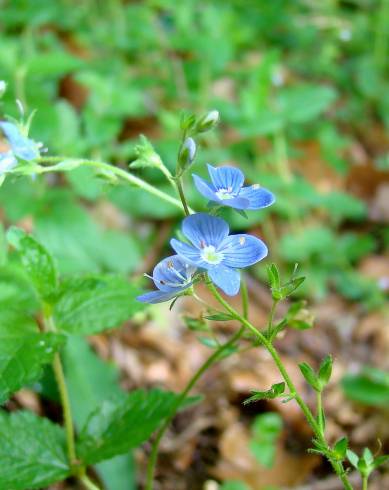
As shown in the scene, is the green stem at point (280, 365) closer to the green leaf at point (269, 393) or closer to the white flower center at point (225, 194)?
the green leaf at point (269, 393)

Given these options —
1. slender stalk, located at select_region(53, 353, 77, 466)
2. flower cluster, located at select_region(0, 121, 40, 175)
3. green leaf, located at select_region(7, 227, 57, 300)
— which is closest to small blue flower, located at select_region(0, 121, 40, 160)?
flower cluster, located at select_region(0, 121, 40, 175)

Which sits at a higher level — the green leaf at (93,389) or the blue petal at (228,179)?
the blue petal at (228,179)

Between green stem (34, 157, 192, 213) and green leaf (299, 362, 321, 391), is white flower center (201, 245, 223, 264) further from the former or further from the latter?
green leaf (299, 362, 321, 391)

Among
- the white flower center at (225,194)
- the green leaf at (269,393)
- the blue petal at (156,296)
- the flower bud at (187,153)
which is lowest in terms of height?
the green leaf at (269,393)

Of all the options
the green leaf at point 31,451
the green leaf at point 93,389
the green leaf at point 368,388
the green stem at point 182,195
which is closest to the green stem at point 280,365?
the green stem at point 182,195

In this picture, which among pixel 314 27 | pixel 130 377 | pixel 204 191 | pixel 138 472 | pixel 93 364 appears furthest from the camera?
pixel 314 27

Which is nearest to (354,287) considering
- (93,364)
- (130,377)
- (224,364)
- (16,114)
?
(224,364)

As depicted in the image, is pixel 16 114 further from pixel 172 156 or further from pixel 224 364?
pixel 224 364

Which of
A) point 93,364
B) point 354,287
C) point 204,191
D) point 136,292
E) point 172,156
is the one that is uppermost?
point 204,191
